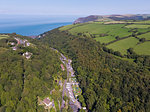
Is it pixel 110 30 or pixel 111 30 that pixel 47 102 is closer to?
pixel 111 30

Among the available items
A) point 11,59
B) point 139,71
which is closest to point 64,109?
point 11,59

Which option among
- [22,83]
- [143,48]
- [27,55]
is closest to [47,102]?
[22,83]

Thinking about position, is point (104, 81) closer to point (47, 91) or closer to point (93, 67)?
point (93, 67)

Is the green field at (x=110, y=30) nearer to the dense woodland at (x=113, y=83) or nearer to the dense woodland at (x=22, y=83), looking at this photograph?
the dense woodland at (x=113, y=83)

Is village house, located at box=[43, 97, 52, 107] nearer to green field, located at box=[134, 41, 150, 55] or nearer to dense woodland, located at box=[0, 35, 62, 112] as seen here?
dense woodland, located at box=[0, 35, 62, 112]

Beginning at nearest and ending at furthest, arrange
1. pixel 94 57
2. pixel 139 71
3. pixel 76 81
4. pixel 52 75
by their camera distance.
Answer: pixel 139 71 < pixel 52 75 < pixel 76 81 < pixel 94 57
